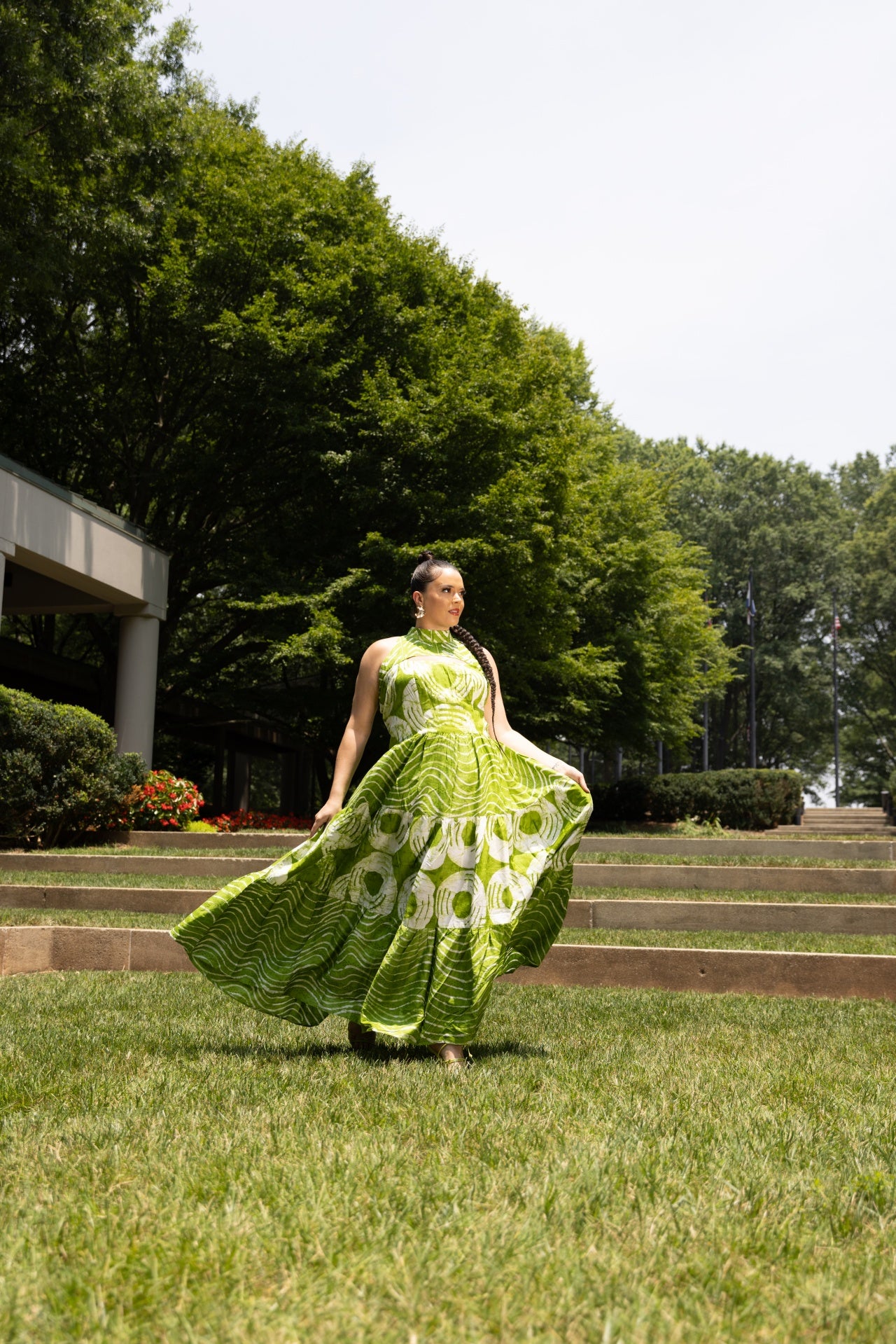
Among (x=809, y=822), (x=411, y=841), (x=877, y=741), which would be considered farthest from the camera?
(x=877, y=741)

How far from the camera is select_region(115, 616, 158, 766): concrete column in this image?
2341 centimetres

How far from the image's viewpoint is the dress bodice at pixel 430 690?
5488 mm

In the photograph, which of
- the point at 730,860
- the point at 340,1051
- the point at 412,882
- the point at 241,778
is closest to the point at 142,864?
the point at 730,860

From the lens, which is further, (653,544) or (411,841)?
(653,544)

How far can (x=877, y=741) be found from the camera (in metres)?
64.1

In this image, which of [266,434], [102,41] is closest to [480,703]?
[102,41]

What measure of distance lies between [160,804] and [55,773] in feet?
9.20

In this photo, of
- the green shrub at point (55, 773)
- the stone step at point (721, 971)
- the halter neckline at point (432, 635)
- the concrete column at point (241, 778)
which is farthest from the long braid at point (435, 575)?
the concrete column at point (241, 778)

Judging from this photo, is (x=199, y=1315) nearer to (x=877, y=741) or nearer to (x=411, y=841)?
(x=411, y=841)

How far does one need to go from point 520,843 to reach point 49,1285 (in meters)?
3.44

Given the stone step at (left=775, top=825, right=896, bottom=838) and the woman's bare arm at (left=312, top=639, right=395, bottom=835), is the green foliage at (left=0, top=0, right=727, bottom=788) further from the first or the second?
the woman's bare arm at (left=312, top=639, right=395, bottom=835)

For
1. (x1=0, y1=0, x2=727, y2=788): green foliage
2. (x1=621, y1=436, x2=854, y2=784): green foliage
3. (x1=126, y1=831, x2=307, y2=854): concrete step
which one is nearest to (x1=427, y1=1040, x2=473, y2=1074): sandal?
(x1=126, y1=831, x2=307, y2=854): concrete step

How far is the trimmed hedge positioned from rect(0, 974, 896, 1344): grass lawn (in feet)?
77.8

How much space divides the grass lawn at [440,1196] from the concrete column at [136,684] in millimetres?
18795
